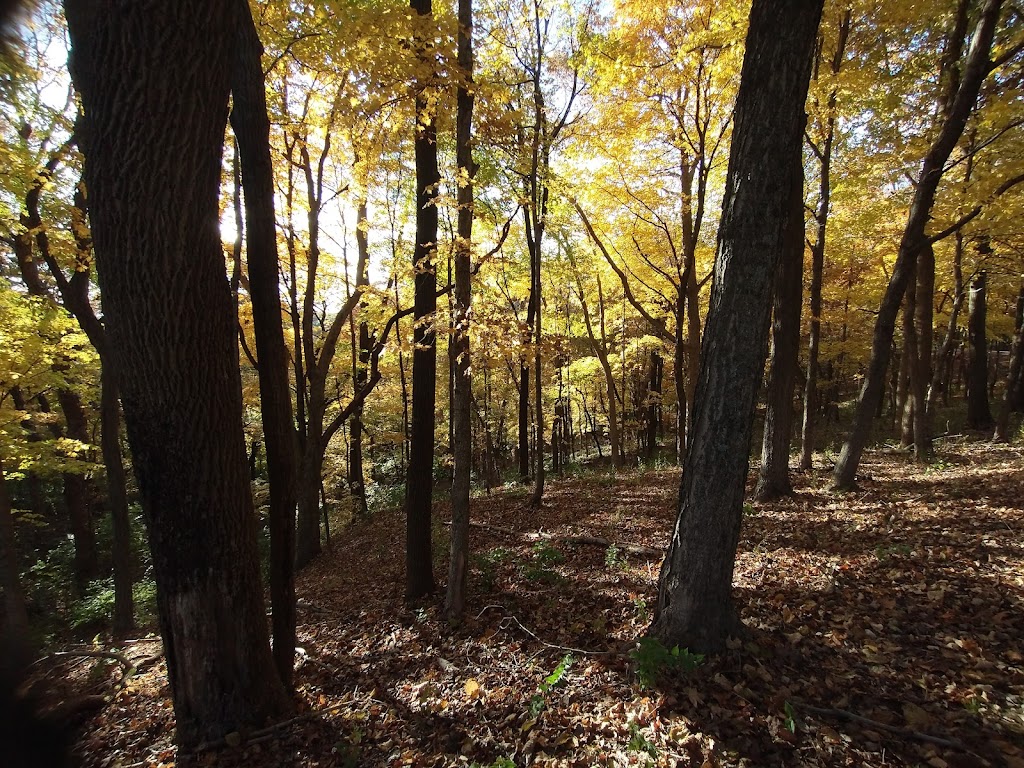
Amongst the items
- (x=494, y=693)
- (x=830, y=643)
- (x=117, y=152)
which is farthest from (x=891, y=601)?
(x=117, y=152)

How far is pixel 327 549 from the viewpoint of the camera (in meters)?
13.1

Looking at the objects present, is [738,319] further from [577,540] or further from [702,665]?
[577,540]

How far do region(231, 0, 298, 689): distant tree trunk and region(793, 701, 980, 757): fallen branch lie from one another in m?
4.22

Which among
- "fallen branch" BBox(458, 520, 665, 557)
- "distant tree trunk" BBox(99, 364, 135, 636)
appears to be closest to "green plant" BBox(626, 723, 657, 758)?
"fallen branch" BBox(458, 520, 665, 557)

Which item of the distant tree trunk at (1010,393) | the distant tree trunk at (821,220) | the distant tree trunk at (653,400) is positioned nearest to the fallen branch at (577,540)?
the distant tree trunk at (821,220)

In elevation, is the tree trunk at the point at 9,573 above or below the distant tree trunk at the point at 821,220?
below

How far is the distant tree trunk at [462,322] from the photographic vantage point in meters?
5.67

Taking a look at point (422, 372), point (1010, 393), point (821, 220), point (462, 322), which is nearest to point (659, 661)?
point (462, 322)

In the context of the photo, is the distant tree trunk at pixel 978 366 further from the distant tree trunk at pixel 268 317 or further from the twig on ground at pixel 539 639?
the distant tree trunk at pixel 268 317

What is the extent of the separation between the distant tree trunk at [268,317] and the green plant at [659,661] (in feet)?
10.2

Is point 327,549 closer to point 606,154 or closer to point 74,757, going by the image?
point 74,757

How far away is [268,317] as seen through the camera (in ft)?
14.0

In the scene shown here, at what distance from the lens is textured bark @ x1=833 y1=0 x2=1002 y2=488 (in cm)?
660

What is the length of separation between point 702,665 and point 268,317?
4.67m
